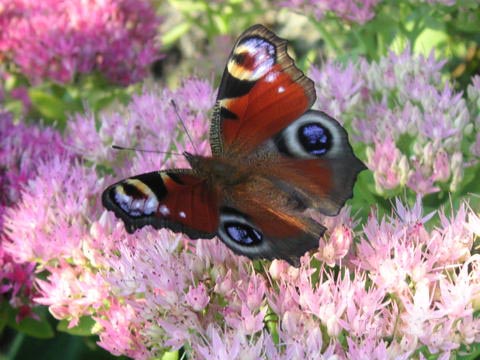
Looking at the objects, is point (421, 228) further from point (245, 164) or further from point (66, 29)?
point (66, 29)

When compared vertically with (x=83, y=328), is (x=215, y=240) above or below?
above

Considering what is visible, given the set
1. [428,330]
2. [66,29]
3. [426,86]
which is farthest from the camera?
[66,29]

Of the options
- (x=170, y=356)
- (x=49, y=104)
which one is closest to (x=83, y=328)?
(x=170, y=356)

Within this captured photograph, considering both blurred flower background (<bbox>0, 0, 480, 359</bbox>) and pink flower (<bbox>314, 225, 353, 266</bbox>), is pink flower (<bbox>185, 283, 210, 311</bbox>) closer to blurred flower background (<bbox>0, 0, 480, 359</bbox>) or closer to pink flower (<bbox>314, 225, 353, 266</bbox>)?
blurred flower background (<bbox>0, 0, 480, 359</bbox>)

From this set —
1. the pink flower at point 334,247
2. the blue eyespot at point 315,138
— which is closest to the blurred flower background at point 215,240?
the pink flower at point 334,247

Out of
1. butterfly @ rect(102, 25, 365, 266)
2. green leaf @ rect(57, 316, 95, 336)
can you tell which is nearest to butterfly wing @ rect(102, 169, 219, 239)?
butterfly @ rect(102, 25, 365, 266)

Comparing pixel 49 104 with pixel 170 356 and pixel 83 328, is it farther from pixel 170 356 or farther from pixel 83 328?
pixel 170 356

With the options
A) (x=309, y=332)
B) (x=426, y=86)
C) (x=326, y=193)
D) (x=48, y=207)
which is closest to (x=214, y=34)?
(x=426, y=86)
